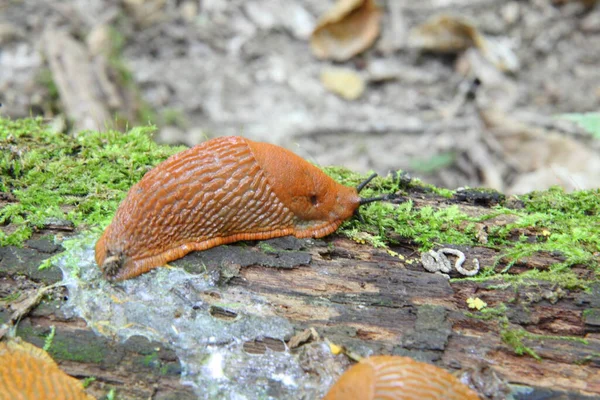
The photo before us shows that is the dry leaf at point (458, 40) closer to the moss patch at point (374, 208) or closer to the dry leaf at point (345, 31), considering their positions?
the dry leaf at point (345, 31)

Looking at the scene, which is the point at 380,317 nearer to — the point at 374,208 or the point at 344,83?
the point at 374,208

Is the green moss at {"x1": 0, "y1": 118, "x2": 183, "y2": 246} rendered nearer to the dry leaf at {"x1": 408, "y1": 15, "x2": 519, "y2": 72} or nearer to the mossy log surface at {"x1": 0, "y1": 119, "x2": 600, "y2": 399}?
the mossy log surface at {"x1": 0, "y1": 119, "x2": 600, "y2": 399}

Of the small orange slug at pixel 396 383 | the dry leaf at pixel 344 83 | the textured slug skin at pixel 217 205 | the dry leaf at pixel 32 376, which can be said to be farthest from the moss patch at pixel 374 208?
the dry leaf at pixel 344 83

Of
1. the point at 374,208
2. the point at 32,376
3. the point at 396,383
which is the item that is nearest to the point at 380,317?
the point at 396,383

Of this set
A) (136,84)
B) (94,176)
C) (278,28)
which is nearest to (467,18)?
(278,28)

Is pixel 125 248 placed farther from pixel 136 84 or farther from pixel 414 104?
pixel 414 104

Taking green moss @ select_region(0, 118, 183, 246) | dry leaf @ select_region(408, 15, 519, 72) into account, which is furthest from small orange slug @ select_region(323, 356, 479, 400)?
dry leaf @ select_region(408, 15, 519, 72)
